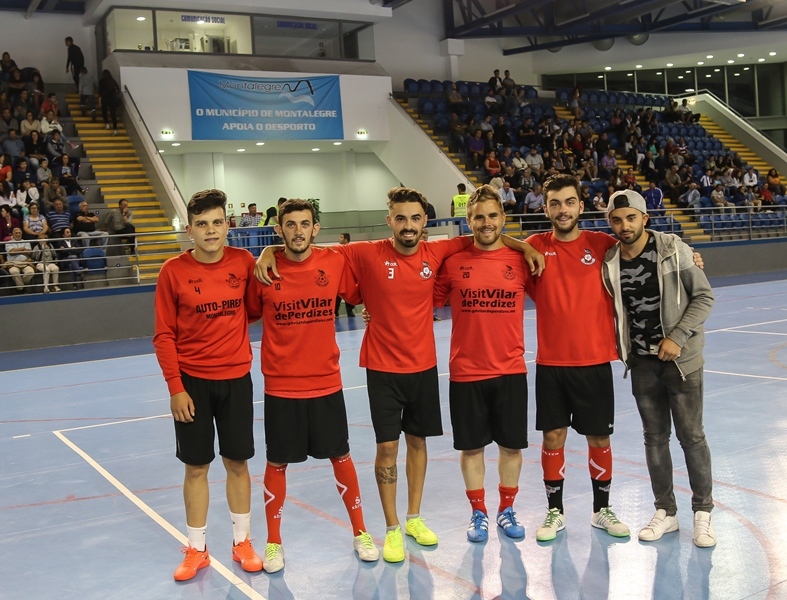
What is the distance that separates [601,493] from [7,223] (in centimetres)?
1401

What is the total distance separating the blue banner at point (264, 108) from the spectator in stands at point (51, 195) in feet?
17.8

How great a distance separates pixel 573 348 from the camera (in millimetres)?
4758

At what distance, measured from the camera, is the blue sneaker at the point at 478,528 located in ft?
15.6

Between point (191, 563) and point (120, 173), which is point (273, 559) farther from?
point (120, 173)

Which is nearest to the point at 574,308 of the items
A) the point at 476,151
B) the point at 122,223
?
the point at 122,223

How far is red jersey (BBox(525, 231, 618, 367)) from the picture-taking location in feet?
15.6

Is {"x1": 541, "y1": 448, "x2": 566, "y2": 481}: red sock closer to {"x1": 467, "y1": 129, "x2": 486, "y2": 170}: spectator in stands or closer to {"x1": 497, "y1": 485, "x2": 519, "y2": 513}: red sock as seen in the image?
{"x1": 497, "y1": 485, "x2": 519, "y2": 513}: red sock

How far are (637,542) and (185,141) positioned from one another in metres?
19.8

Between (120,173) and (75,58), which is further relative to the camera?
(75,58)

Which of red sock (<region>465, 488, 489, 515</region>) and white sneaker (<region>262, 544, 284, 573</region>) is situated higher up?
red sock (<region>465, 488, 489, 515</region>)

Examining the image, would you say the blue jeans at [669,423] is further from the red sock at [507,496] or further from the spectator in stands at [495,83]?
the spectator in stands at [495,83]

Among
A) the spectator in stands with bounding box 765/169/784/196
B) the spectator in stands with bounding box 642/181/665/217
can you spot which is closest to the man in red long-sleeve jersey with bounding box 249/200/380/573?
the spectator in stands with bounding box 642/181/665/217

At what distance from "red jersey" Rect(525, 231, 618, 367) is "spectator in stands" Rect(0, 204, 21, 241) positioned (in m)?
13.4

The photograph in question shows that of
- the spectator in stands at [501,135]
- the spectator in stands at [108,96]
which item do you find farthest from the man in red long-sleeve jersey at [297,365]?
the spectator in stands at [501,135]
